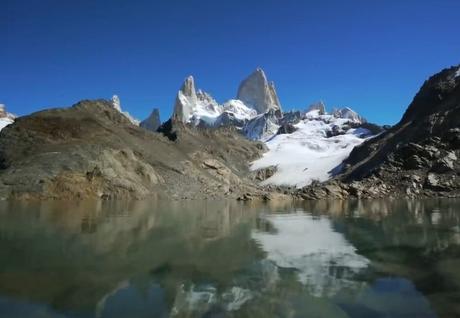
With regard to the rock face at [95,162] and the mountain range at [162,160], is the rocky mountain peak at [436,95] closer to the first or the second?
the mountain range at [162,160]

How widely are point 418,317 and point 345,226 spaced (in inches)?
987

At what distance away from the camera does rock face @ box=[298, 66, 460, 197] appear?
9731 centimetres

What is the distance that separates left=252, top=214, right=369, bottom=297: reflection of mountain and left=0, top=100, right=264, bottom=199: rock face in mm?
53305

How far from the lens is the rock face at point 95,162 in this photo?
255 ft

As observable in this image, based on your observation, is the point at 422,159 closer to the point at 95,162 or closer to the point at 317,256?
the point at 95,162

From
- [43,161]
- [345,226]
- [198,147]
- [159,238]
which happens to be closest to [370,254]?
[159,238]

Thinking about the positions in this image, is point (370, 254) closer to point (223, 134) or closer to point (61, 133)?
point (61, 133)

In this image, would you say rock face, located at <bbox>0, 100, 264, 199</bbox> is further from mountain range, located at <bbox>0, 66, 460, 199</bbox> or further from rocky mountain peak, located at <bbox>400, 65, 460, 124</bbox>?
rocky mountain peak, located at <bbox>400, 65, 460, 124</bbox>

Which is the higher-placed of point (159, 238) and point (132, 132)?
point (132, 132)

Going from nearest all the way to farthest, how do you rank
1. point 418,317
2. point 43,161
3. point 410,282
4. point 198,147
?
point 418,317 < point 410,282 < point 43,161 < point 198,147

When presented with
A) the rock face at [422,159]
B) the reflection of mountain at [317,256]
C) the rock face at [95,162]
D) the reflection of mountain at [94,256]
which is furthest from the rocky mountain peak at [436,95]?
the reflection of mountain at [94,256]

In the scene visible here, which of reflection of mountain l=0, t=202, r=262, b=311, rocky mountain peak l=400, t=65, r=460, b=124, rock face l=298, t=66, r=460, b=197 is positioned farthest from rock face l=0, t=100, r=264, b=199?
rocky mountain peak l=400, t=65, r=460, b=124

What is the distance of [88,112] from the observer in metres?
115

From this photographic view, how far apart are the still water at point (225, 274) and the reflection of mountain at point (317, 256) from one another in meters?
0.05
